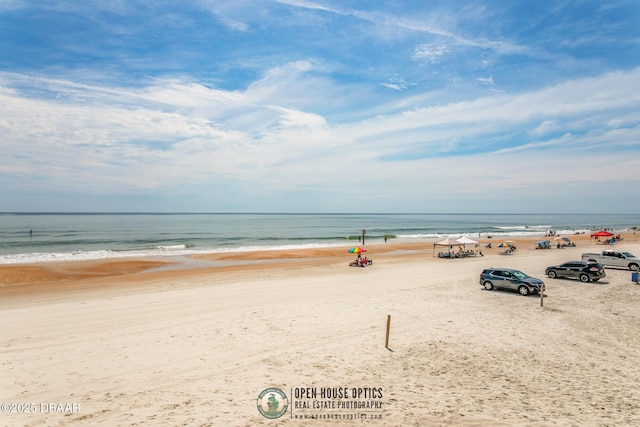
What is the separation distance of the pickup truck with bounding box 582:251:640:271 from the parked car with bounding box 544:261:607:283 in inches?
260

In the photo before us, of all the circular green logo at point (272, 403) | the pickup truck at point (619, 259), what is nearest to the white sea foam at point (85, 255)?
the circular green logo at point (272, 403)

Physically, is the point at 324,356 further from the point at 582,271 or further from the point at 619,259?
the point at 619,259

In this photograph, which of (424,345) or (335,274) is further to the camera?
(335,274)

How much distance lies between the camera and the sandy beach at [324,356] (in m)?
8.77

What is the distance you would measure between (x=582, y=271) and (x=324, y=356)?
74.9 ft

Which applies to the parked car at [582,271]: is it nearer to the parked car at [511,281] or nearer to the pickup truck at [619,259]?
the parked car at [511,281]

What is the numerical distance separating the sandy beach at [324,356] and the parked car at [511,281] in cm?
70

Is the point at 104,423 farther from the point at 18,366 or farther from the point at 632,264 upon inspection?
the point at 632,264

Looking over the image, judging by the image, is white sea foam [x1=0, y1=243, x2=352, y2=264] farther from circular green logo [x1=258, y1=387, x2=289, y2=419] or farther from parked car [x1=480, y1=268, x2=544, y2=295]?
circular green logo [x1=258, y1=387, x2=289, y2=419]

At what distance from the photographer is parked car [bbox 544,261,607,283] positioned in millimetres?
25156

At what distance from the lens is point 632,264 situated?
2961 cm

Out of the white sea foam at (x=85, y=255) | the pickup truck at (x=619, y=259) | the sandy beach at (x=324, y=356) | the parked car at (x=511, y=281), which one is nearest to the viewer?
the sandy beach at (x=324, y=356)

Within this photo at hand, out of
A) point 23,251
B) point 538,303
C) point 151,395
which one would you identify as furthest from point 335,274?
point 23,251

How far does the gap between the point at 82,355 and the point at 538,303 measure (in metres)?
21.1
